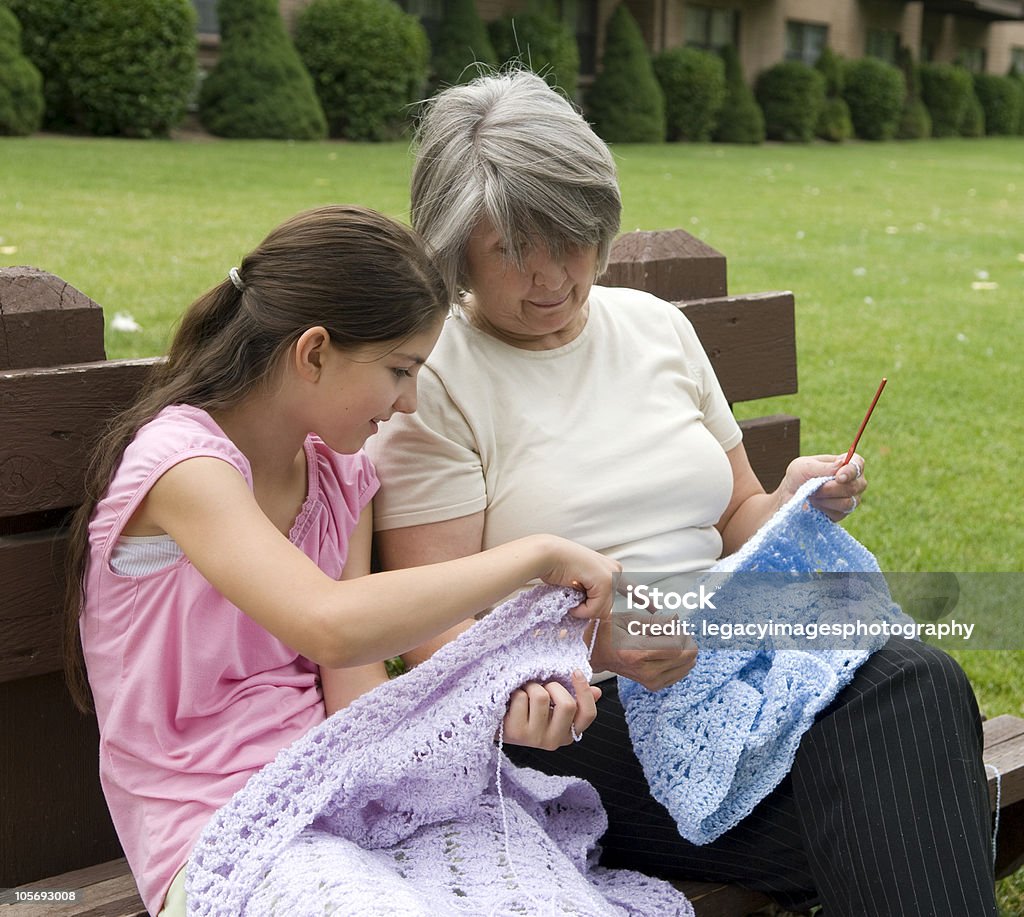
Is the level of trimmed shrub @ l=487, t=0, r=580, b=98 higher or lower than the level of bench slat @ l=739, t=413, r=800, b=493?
higher

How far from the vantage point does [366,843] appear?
1.79m

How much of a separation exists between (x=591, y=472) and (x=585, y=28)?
822 inches

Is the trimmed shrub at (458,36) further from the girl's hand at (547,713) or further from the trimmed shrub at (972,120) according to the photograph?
the girl's hand at (547,713)

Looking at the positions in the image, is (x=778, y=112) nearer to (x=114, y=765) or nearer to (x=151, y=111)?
(x=151, y=111)

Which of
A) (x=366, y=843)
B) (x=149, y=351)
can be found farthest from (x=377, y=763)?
(x=149, y=351)

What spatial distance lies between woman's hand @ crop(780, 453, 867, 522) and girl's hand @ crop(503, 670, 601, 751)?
61cm

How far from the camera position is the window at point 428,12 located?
19.4 meters

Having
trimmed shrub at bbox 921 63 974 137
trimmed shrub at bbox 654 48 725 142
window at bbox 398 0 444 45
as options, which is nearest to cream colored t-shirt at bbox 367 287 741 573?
window at bbox 398 0 444 45

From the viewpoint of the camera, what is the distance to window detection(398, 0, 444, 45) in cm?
1938

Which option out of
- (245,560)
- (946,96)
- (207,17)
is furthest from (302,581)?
(946,96)

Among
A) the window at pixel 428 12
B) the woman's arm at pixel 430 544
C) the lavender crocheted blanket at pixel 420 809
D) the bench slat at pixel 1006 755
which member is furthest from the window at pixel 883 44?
the lavender crocheted blanket at pixel 420 809

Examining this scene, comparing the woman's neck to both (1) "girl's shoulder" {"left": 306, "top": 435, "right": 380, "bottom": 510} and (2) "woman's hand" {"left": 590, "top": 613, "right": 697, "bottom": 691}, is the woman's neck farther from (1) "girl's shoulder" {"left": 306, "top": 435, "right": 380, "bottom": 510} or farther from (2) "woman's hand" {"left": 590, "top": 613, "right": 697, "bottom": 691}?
(2) "woman's hand" {"left": 590, "top": 613, "right": 697, "bottom": 691}

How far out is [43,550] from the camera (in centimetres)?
189

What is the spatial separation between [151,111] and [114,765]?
1315cm
